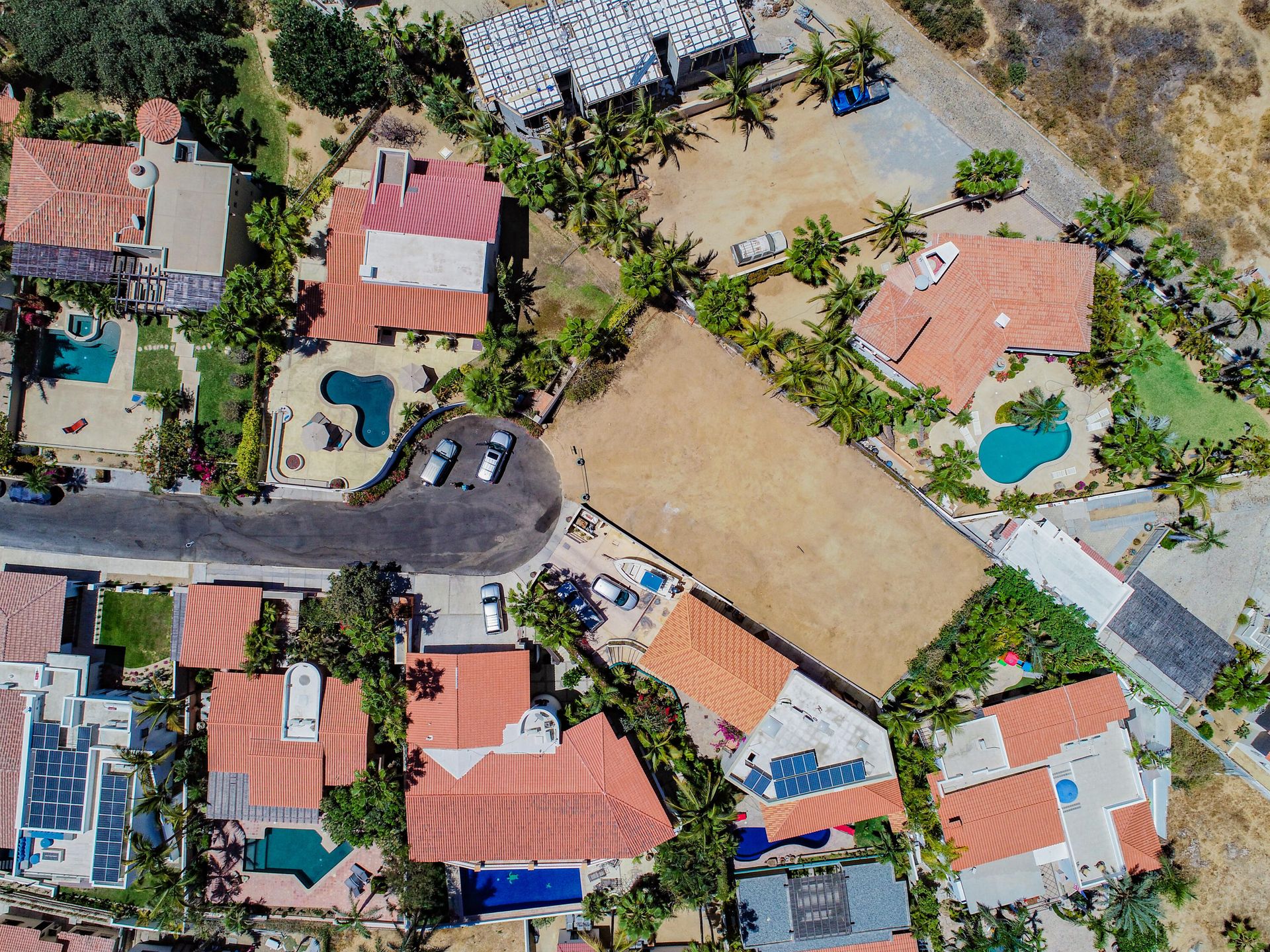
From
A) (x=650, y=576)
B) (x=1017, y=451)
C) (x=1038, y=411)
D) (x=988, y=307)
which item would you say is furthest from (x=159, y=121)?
(x=1017, y=451)

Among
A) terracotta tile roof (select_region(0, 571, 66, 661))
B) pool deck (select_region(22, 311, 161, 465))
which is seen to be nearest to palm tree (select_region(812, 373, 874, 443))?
pool deck (select_region(22, 311, 161, 465))

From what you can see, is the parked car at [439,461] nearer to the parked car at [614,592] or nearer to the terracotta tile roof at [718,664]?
the parked car at [614,592]

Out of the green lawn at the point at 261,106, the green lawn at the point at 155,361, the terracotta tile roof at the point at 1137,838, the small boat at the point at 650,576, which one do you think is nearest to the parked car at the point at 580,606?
the small boat at the point at 650,576

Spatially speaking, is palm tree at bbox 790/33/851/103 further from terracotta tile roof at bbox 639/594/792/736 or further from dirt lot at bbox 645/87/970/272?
terracotta tile roof at bbox 639/594/792/736

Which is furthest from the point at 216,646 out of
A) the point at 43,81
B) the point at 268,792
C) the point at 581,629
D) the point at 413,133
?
the point at 43,81

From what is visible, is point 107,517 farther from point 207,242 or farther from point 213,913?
point 213,913
